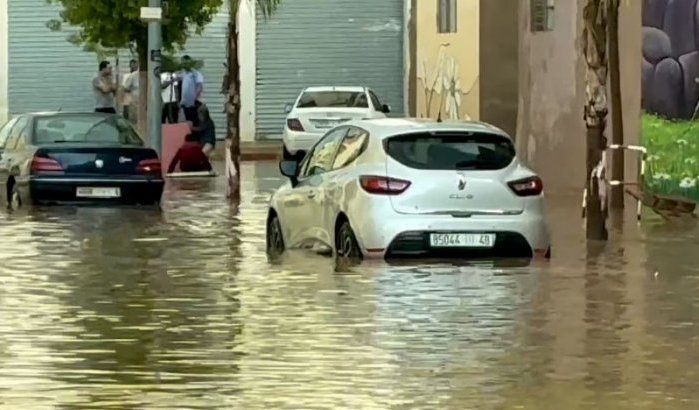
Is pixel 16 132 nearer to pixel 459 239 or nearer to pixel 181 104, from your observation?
pixel 459 239

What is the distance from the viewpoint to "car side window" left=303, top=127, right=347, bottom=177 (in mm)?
18219

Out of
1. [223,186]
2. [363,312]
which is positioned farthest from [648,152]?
[363,312]

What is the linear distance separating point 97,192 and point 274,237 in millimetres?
5957

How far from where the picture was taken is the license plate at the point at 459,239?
55.6 ft

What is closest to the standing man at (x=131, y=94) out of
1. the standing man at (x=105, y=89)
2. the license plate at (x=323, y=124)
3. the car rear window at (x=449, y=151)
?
the standing man at (x=105, y=89)

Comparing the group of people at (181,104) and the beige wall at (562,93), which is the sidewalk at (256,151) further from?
the beige wall at (562,93)

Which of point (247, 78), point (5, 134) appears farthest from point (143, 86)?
point (247, 78)

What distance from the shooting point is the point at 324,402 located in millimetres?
10281

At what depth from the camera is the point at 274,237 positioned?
63.8ft

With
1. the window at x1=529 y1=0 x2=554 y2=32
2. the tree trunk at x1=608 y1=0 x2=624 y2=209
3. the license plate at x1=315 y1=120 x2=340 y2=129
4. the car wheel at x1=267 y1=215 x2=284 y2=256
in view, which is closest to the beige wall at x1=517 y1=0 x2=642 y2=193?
the window at x1=529 y1=0 x2=554 y2=32

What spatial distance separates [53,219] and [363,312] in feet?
32.9

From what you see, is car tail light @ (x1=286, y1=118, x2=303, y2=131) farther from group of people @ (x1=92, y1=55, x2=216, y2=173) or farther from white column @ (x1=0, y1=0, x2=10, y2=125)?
white column @ (x1=0, y1=0, x2=10, y2=125)

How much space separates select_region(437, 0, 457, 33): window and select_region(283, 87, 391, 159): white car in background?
6.74ft

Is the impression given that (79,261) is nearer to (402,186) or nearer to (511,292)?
(402,186)
